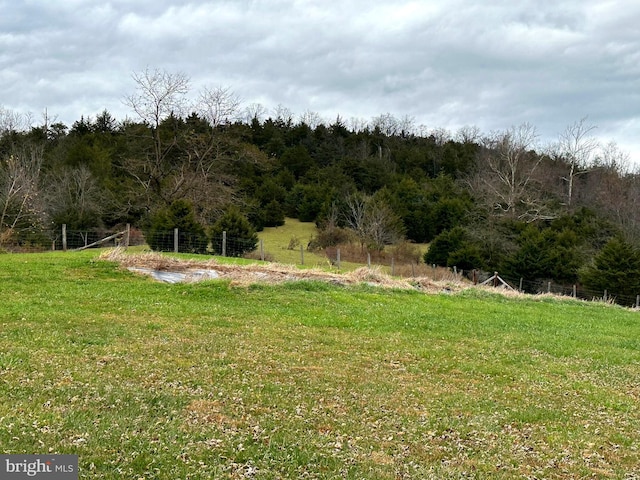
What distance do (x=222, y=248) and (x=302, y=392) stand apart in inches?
1001

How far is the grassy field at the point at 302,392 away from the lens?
4320 millimetres

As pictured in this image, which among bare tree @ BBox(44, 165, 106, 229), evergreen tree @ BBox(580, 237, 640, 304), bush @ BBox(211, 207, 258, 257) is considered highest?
bare tree @ BBox(44, 165, 106, 229)

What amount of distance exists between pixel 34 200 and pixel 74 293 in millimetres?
27040

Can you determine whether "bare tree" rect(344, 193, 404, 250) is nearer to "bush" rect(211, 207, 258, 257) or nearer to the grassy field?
"bush" rect(211, 207, 258, 257)

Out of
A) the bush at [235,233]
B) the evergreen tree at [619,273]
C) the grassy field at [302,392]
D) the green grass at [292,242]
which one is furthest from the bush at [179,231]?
the evergreen tree at [619,273]

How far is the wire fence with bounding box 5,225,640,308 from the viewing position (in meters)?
28.3

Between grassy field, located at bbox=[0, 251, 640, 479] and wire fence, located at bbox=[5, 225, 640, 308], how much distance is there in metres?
16.3

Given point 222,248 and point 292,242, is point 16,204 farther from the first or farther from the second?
point 292,242

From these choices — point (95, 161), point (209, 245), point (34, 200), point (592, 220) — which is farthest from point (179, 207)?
point (592, 220)

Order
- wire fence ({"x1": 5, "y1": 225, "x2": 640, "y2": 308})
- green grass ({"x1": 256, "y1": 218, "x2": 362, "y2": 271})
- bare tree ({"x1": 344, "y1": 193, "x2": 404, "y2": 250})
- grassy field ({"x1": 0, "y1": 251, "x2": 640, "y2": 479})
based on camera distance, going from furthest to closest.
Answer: bare tree ({"x1": 344, "y1": 193, "x2": 404, "y2": 250})
green grass ({"x1": 256, "y1": 218, "x2": 362, "y2": 271})
wire fence ({"x1": 5, "y1": 225, "x2": 640, "y2": 308})
grassy field ({"x1": 0, "y1": 251, "x2": 640, "y2": 479})

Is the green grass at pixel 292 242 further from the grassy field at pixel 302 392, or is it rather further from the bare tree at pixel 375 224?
the grassy field at pixel 302 392

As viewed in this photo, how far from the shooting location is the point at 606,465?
15.3ft

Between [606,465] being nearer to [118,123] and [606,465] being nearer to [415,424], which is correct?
[415,424]

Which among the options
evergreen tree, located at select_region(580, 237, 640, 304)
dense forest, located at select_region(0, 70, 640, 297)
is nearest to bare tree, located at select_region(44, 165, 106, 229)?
dense forest, located at select_region(0, 70, 640, 297)
